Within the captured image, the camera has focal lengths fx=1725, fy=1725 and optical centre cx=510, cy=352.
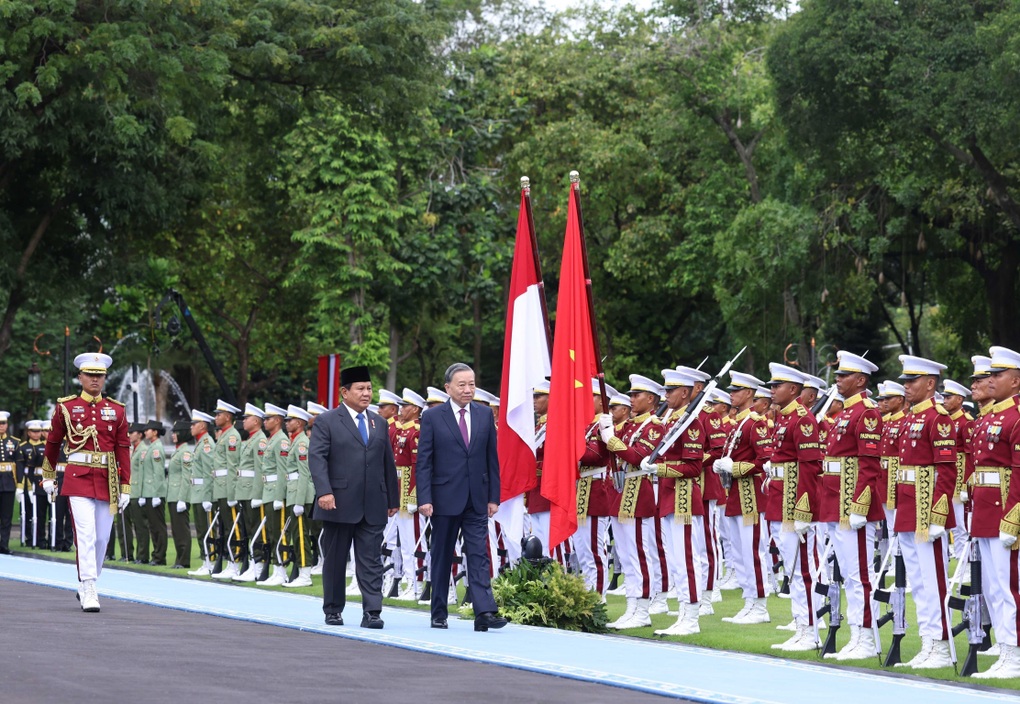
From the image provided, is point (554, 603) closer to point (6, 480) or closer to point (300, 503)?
point (300, 503)

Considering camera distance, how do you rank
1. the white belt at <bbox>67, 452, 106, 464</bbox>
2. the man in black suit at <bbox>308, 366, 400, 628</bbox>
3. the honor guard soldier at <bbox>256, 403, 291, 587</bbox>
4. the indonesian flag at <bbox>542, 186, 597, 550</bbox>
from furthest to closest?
1. the honor guard soldier at <bbox>256, 403, 291, 587</bbox>
2. the white belt at <bbox>67, 452, 106, 464</bbox>
3. the indonesian flag at <bbox>542, 186, 597, 550</bbox>
4. the man in black suit at <bbox>308, 366, 400, 628</bbox>

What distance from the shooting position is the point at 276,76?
2911 cm

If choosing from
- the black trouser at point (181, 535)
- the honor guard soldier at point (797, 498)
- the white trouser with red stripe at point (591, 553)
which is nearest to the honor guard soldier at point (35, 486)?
the black trouser at point (181, 535)

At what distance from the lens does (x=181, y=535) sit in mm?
23141

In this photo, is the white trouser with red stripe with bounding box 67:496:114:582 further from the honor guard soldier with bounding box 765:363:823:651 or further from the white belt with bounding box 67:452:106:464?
the honor guard soldier with bounding box 765:363:823:651

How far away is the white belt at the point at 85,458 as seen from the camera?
48.2ft

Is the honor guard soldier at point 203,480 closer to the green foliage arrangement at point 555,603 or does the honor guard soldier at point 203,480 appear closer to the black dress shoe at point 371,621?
the green foliage arrangement at point 555,603

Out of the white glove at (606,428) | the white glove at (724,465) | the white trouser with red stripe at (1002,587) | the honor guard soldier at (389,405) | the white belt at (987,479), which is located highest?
the honor guard soldier at (389,405)

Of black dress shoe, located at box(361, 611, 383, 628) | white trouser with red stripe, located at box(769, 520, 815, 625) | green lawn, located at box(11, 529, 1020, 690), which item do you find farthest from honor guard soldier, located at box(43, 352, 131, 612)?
white trouser with red stripe, located at box(769, 520, 815, 625)

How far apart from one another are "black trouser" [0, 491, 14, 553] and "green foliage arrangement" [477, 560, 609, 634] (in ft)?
46.0

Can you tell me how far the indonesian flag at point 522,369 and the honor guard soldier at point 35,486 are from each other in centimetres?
1462

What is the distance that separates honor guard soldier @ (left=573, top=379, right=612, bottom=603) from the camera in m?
15.4

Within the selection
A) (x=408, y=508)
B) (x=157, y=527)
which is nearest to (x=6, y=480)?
(x=157, y=527)

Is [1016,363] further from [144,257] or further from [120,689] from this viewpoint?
[144,257]
